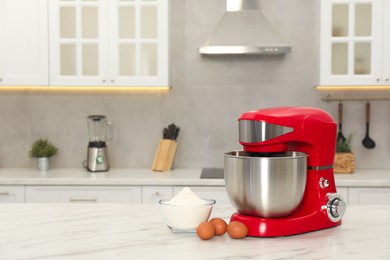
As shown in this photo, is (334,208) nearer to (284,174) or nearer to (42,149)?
(284,174)

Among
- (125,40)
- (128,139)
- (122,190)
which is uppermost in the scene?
(125,40)

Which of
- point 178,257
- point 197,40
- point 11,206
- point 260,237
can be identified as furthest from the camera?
point 197,40

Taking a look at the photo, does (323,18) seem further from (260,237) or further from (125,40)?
(260,237)

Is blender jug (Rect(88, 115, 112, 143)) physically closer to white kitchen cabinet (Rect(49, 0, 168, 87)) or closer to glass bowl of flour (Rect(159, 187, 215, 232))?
white kitchen cabinet (Rect(49, 0, 168, 87))

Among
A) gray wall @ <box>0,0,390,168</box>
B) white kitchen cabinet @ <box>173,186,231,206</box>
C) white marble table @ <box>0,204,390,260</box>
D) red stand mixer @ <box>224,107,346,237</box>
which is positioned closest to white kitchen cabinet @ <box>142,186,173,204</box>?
white kitchen cabinet @ <box>173,186,231,206</box>

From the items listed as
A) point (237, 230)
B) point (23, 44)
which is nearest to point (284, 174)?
point (237, 230)

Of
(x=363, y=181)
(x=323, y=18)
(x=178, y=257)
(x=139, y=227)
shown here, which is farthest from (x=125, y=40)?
(x=178, y=257)

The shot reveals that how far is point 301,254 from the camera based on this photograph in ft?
5.35

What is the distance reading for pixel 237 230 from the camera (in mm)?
1781

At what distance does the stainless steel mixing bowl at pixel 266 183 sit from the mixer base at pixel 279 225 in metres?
0.02

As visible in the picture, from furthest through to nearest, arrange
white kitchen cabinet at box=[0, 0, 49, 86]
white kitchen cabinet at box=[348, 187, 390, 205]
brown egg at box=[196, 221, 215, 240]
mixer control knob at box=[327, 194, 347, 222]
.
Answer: white kitchen cabinet at box=[0, 0, 49, 86] < white kitchen cabinet at box=[348, 187, 390, 205] < mixer control knob at box=[327, 194, 347, 222] < brown egg at box=[196, 221, 215, 240]

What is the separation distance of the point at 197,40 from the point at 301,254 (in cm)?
296

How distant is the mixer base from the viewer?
1825 millimetres

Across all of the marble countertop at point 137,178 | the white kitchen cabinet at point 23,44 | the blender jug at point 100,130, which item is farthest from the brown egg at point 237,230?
the blender jug at point 100,130
